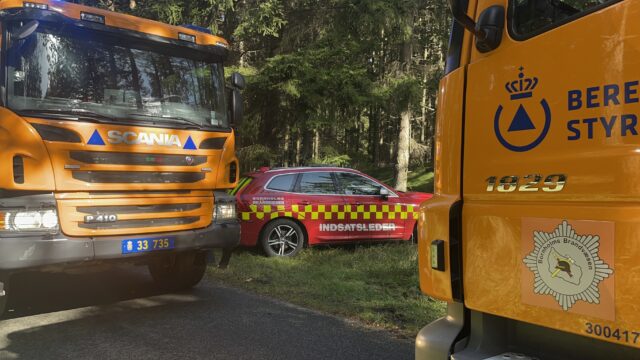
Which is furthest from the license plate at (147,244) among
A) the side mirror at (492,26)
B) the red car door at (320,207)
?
the side mirror at (492,26)

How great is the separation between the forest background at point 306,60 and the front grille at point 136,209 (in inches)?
299

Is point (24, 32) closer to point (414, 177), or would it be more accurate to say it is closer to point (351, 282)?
point (351, 282)

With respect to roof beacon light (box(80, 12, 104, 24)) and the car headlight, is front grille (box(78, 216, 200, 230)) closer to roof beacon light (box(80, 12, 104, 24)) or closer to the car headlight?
the car headlight

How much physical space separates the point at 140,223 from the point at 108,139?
0.88 meters

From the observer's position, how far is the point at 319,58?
1284 centimetres

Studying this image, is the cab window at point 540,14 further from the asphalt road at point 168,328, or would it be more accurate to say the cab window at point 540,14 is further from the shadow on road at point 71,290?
the shadow on road at point 71,290

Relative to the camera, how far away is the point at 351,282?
6.72 metres

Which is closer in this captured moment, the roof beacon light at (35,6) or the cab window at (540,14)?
the cab window at (540,14)

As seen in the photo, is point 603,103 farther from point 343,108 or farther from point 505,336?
point 343,108

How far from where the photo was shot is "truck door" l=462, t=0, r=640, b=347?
1.88 m

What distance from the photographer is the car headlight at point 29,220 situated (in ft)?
14.4

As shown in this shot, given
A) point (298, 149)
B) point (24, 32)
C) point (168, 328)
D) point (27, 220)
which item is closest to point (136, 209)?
point (27, 220)

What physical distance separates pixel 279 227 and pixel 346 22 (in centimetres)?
722

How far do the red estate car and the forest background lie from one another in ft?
14.0
